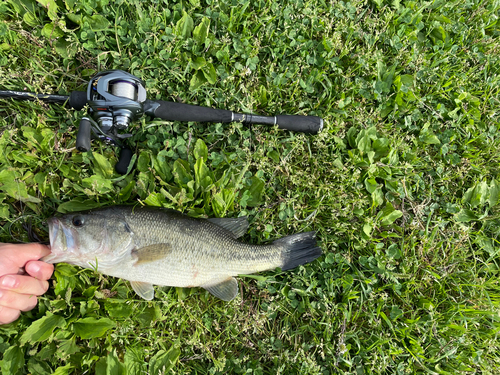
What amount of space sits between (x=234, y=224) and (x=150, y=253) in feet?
2.80

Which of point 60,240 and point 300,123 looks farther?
point 300,123

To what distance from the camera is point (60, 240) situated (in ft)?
8.98

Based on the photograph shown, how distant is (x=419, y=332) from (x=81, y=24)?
4.81 metres

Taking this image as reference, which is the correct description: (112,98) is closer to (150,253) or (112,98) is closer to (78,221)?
(78,221)

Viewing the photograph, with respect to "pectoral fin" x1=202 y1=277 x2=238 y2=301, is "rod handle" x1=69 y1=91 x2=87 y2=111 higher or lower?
higher

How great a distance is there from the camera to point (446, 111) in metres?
3.72

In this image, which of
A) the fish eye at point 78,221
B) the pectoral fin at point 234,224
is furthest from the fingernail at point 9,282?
the pectoral fin at point 234,224

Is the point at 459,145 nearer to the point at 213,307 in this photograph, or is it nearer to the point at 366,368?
the point at 366,368

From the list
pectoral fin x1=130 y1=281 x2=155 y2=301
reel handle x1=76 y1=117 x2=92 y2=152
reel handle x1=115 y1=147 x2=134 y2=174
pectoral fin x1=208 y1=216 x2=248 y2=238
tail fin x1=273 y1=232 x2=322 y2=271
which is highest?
reel handle x1=76 y1=117 x2=92 y2=152

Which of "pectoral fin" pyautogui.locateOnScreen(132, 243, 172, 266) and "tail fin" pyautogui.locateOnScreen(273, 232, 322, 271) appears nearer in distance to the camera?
"pectoral fin" pyautogui.locateOnScreen(132, 243, 172, 266)

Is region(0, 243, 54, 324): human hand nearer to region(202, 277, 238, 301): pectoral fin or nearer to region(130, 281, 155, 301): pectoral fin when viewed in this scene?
region(130, 281, 155, 301): pectoral fin

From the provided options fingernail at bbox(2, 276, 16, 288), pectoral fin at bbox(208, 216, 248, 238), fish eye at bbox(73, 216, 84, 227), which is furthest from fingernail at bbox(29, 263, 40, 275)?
pectoral fin at bbox(208, 216, 248, 238)

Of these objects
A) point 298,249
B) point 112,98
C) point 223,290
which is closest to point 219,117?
point 112,98

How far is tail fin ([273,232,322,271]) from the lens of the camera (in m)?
3.20
